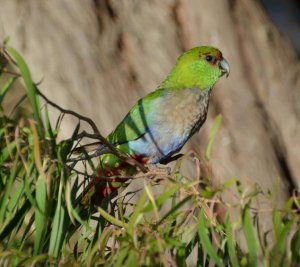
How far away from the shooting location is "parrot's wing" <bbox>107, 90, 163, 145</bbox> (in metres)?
3.35

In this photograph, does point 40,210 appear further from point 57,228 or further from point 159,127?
point 159,127

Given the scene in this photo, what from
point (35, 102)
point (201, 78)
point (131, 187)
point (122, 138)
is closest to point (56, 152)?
point (35, 102)

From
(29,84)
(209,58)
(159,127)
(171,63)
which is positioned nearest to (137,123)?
(159,127)

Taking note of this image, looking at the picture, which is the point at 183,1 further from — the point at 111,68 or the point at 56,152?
the point at 56,152

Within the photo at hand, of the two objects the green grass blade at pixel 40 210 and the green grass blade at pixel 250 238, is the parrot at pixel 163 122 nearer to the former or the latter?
the green grass blade at pixel 40 210

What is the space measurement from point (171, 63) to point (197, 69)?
2218 mm

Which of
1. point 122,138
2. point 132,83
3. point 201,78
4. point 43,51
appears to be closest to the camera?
point 122,138

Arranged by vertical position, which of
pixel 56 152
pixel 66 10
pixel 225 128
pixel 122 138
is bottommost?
pixel 56 152

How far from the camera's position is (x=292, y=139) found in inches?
249

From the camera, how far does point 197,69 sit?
3729mm

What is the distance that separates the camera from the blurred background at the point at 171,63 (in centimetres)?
539

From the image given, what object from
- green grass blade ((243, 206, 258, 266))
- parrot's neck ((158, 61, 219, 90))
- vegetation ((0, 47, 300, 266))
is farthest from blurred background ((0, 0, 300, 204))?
green grass blade ((243, 206, 258, 266))

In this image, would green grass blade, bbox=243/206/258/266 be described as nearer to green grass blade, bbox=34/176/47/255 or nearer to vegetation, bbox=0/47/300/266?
vegetation, bbox=0/47/300/266

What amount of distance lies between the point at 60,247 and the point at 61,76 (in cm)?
325
